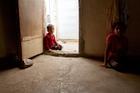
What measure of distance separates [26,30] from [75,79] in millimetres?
1172

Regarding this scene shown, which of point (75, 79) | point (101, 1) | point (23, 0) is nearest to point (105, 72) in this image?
point (75, 79)

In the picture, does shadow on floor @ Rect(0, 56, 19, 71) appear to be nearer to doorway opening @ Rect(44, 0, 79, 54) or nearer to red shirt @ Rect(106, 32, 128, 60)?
red shirt @ Rect(106, 32, 128, 60)

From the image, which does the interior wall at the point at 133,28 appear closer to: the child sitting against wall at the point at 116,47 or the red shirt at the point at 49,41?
the child sitting against wall at the point at 116,47

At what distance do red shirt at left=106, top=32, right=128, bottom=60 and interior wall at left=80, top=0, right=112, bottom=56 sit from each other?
1.34ft

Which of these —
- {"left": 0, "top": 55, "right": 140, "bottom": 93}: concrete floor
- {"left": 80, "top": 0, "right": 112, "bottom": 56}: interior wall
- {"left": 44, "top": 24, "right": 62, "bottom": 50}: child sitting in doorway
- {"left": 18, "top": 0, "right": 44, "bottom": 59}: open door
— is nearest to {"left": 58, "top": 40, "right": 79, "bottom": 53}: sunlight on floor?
{"left": 44, "top": 24, "right": 62, "bottom": 50}: child sitting in doorway

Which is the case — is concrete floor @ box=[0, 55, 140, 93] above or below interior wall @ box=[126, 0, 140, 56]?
below

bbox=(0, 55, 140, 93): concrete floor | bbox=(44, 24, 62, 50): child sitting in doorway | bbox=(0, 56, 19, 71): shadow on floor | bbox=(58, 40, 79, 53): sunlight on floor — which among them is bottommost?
bbox=(0, 55, 140, 93): concrete floor

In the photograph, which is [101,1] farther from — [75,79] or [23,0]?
[75,79]

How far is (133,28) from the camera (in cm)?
298

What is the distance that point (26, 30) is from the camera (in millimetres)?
2951

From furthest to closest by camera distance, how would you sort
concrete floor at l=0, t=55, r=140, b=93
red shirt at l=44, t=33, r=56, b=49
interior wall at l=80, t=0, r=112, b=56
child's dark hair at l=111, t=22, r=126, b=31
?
red shirt at l=44, t=33, r=56, b=49 → interior wall at l=80, t=0, r=112, b=56 → child's dark hair at l=111, t=22, r=126, b=31 → concrete floor at l=0, t=55, r=140, b=93

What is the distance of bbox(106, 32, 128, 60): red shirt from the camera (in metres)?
2.72

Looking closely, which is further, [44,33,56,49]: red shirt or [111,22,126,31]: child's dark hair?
[44,33,56,49]: red shirt

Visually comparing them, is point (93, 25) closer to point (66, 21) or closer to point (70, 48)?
point (70, 48)
